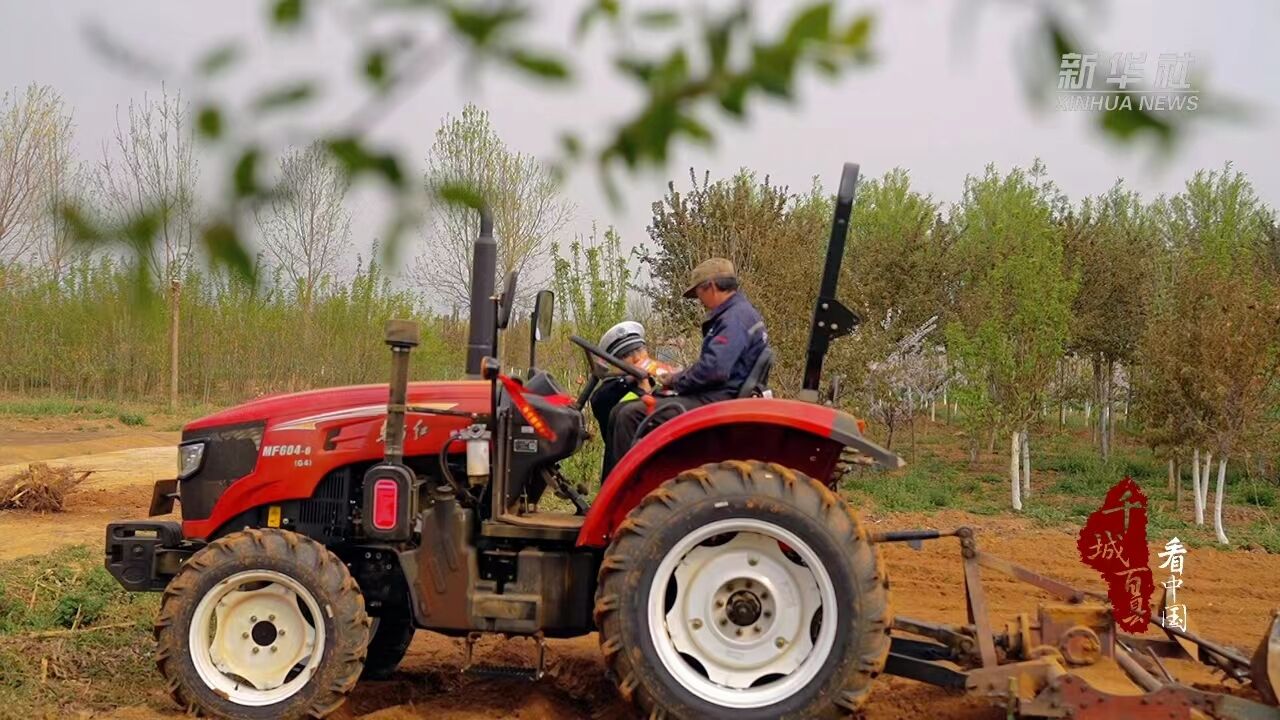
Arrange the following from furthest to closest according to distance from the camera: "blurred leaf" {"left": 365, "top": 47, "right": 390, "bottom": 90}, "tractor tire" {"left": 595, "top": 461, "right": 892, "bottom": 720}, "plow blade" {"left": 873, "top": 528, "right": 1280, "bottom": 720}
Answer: "tractor tire" {"left": 595, "top": 461, "right": 892, "bottom": 720}, "plow blade" {"left": 873, "top": 528, "right": 1280, "bottom": 720}, "blurred leaf" {"left": 365, "top": 47, "right": 390, "bottom": 90}

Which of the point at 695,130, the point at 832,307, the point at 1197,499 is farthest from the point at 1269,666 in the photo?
the point at 1197,499

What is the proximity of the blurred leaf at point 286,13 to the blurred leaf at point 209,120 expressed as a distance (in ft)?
0.38

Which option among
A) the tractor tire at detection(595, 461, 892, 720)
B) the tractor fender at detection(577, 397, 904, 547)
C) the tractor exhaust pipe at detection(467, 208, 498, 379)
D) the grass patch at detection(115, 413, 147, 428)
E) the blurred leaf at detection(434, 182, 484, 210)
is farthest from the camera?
the grass patch at detection(115, 413, 147, 428)

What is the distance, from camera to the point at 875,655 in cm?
418

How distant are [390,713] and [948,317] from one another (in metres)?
20.1

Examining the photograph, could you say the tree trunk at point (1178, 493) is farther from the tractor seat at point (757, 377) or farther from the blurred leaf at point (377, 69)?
the blurred leaf at point (377, 69)

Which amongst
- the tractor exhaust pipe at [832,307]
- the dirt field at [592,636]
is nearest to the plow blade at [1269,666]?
the dirt field at [592,636]

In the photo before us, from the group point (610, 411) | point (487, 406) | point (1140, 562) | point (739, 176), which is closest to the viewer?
point (1140, 562)

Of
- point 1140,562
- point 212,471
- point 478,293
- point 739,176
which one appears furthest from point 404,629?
point 739,176

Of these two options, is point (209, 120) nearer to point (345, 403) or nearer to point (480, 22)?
point (480, 22)

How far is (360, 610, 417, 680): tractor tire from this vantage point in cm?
560

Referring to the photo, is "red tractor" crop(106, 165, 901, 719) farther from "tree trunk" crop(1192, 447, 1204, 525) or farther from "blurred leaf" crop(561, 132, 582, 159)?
"tree trunk" crop(1192, 447, 1204, 525)

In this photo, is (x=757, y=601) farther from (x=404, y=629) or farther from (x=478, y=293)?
(x=404, y=629)

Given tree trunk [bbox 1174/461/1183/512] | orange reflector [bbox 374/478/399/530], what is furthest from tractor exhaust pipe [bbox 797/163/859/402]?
tree trunk [bbox 1174/461/1183/512]
